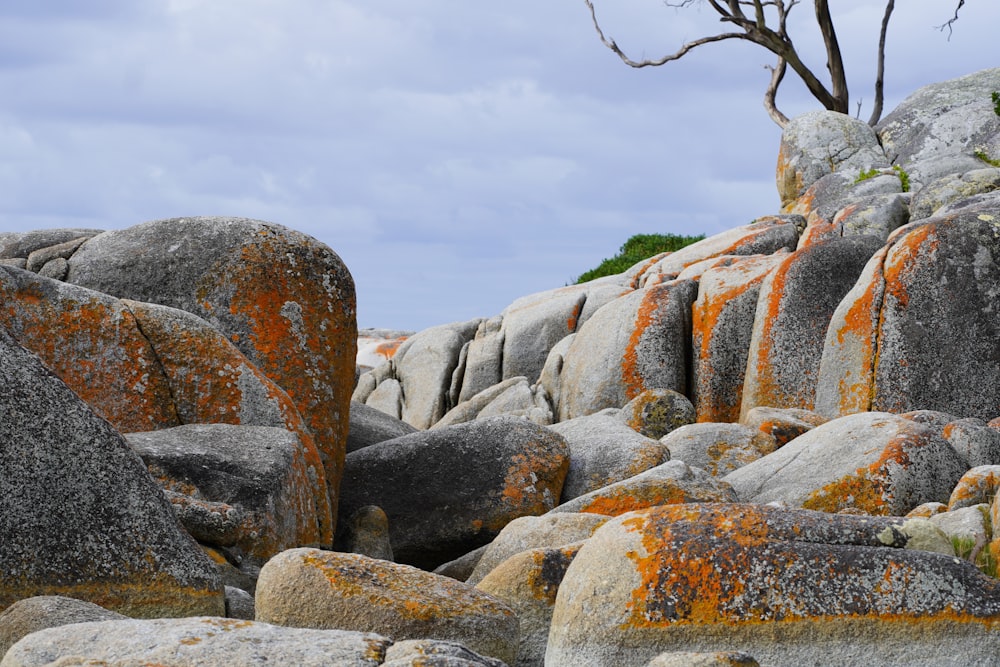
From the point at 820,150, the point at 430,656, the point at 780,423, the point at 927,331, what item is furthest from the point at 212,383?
the point at 820,150

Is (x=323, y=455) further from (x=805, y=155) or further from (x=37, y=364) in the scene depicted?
(x=805, y=155)

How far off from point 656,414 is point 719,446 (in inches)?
158

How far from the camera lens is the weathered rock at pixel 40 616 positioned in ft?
22.6

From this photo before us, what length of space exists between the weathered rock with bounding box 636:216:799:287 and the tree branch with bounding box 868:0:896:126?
16395 millimetres

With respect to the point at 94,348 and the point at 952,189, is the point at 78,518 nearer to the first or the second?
the point at 94,348

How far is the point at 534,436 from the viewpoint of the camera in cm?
1494

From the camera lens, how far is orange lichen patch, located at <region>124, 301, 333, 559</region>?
40.7ft

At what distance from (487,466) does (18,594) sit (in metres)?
7.23

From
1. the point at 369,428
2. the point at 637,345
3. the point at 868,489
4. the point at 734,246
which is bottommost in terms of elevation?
the point at 868,489

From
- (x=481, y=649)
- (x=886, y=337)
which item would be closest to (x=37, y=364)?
(x=481, y=649)

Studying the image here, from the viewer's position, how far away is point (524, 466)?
14.5 meters

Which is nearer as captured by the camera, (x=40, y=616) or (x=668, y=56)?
(x=40, y=616)

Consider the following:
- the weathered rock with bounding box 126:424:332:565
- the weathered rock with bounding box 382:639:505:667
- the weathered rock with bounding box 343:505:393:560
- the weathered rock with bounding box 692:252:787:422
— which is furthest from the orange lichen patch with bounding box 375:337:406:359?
the weathered rock with bounding box 382:639:505:667

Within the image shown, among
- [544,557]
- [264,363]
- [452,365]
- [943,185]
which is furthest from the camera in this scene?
[452,365]
